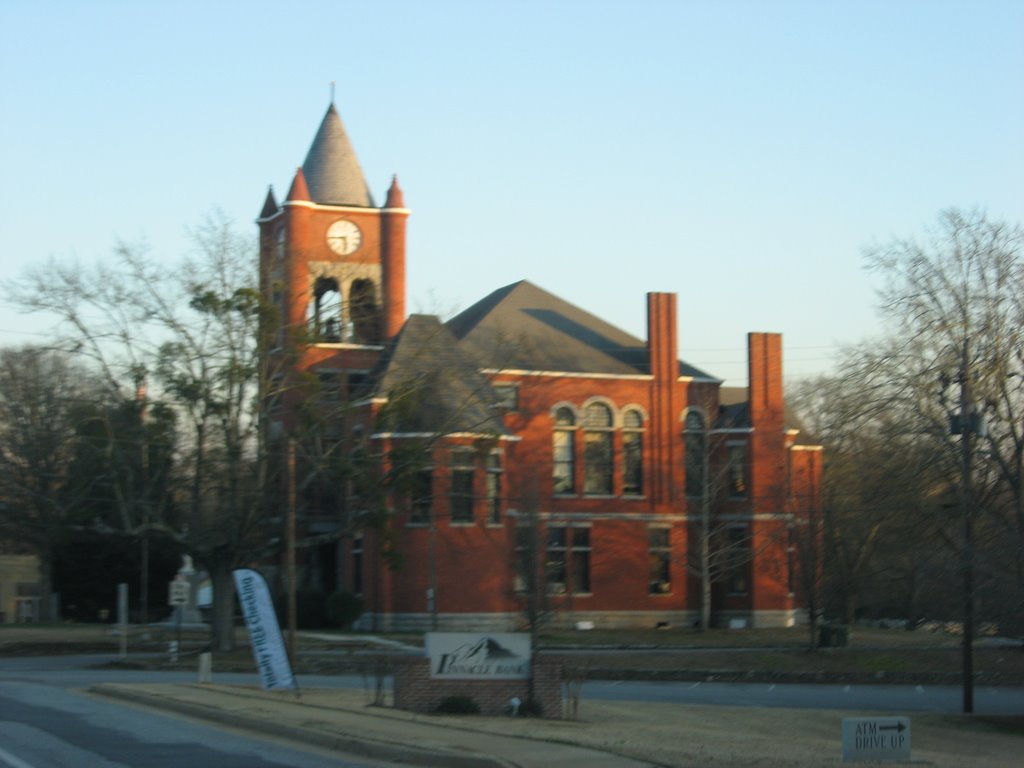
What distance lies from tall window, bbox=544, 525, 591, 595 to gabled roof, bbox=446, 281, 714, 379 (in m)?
7.69

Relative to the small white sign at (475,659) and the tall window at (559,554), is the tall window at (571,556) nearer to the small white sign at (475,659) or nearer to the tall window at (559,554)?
the tall window at (559,554)

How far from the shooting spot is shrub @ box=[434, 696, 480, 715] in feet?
78.2

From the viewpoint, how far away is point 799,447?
66.7 meters

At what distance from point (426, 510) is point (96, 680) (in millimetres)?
21912

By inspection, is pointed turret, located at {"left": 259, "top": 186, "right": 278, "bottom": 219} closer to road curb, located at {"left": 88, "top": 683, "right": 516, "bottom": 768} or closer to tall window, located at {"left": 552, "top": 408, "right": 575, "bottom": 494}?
tall window, located at {"left": 552, "top": 408, "right": 575, "bottom": 494}

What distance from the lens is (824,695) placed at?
37000mm

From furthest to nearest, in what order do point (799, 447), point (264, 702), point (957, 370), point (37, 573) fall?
point (37, 573) → point (799, 447) → point (957, 370) → point (264, 702)

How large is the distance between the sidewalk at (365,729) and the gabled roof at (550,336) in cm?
3540

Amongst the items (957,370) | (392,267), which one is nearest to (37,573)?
(392,267)

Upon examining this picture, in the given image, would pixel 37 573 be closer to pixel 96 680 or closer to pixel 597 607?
pixel 597 607

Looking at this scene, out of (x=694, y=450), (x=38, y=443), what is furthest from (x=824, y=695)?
(x=38, y=443)

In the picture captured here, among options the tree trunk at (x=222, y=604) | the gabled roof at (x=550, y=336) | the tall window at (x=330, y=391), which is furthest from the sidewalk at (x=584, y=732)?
the gabled roof at (x=550, y=336)

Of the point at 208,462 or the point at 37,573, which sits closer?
the point at 208,462

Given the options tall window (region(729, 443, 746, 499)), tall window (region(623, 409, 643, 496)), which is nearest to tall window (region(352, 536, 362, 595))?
tall window (region(623, 409, 643, 496))
